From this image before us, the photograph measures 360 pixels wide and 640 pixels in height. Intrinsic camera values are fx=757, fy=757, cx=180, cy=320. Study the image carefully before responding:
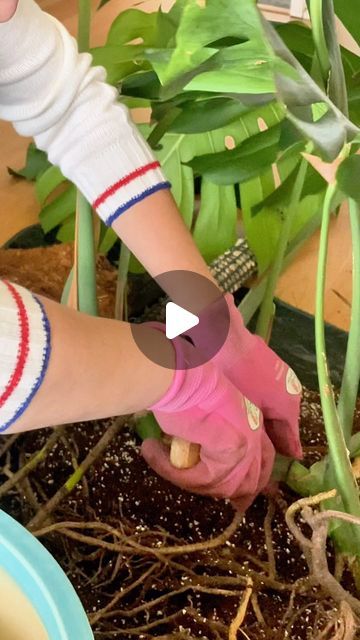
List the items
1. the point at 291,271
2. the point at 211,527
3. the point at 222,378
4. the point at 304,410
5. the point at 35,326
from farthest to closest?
the point at 291,271, the point at 304,410, the point at 211,527, the point at 222,378, the point at 35,326

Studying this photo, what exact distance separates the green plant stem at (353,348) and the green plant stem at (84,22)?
1.00ft

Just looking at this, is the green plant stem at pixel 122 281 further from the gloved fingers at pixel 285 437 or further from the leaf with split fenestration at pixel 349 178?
the leaf with split fenestration at pixel 349 178

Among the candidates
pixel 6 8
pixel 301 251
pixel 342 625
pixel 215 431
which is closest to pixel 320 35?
pixel 6 8

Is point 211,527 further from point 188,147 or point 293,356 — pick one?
point 188,147

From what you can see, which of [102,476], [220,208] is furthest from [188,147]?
[102,476]

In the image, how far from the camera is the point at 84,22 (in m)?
0.65

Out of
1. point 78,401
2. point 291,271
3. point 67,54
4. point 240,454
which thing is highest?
point 67,54

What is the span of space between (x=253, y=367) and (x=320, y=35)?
0.27 m

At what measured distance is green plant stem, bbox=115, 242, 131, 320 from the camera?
0.74 metres

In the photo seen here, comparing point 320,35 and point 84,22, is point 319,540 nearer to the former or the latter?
point 320,35

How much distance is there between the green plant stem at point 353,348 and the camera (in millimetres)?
498

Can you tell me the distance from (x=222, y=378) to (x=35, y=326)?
175 millimetres

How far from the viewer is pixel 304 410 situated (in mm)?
814

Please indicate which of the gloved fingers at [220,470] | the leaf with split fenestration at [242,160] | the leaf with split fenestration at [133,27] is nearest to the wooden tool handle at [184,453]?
the gloved fingers at [220,470]
